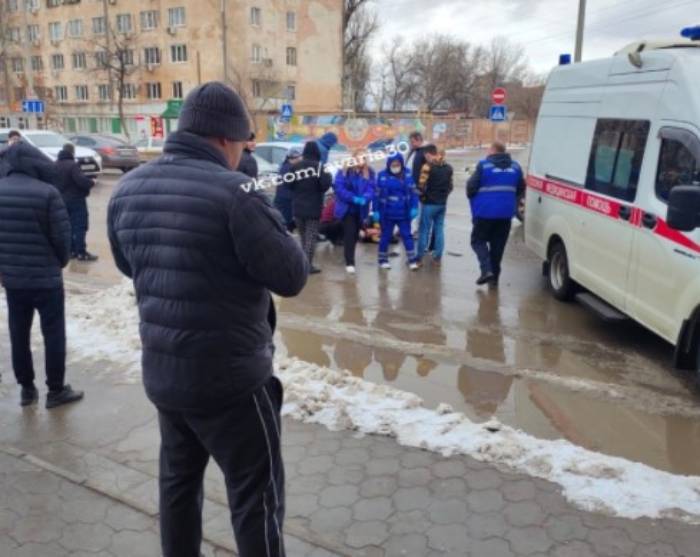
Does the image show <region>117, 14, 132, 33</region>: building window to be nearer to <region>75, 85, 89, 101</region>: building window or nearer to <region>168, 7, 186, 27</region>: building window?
<region>168, 7, 186, 27</region>: building window

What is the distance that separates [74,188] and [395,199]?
474 cm

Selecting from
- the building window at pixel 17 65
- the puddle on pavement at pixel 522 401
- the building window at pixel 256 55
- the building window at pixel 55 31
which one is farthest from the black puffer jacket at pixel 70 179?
the building window at pixel 17 65

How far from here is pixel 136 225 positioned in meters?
2.38

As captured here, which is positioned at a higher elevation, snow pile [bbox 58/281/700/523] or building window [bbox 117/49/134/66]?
building window [bbox 117/49/134/66]

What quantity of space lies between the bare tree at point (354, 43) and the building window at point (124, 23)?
1937 cm

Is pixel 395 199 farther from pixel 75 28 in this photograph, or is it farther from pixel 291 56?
pixel 75 28

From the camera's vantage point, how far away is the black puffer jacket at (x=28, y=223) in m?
4.42

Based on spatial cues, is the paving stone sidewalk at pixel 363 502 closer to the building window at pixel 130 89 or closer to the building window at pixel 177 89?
the building window at pixel 177 89

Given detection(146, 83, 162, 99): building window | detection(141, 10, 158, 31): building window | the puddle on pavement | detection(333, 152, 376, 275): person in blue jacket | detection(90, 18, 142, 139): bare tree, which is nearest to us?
the puddle on pavement

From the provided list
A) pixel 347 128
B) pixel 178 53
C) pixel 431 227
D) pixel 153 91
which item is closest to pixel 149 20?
pixel 178 53

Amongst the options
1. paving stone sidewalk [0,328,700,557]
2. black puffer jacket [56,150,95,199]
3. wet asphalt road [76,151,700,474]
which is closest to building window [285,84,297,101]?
black puffer jacket [56,150,95,199]

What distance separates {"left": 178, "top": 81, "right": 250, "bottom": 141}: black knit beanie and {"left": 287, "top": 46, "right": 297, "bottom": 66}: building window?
192 feet

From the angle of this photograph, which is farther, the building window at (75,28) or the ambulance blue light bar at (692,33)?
the building window at (75,28)

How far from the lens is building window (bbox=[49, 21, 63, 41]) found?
64.4m
